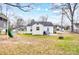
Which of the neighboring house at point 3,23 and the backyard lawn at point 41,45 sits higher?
the neighboring house at point 3,23

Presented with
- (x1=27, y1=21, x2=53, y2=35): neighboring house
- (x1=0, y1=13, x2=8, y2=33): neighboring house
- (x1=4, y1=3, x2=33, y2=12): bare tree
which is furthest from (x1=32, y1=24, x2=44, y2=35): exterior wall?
(x1=0, y1=13, x2=8, y2=33): neighboring house

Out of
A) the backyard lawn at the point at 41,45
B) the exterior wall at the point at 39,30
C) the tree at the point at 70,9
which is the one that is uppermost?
the tree at the point at 70,9

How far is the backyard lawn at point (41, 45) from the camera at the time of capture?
7.60 feet

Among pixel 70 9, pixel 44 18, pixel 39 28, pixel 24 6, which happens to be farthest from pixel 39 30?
→ pixel 70 9

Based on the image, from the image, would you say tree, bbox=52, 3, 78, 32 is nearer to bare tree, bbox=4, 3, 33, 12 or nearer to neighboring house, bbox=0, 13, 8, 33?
bare tree, bbox=4, 3, 33, 12

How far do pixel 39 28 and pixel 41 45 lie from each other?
0.19m

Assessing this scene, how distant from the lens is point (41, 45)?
235 centimetres

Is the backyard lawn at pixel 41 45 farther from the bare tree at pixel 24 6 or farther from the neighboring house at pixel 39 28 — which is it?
the bare tree at pixel 24 6

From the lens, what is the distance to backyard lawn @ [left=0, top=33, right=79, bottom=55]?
91.2 inches

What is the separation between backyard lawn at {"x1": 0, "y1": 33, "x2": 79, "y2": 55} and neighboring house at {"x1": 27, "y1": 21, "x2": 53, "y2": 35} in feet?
0.19

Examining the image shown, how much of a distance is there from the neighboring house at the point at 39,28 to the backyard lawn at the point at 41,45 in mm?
58

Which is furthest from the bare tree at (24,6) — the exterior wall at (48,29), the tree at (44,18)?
the exterior wall at (48,29)

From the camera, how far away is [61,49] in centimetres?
232
